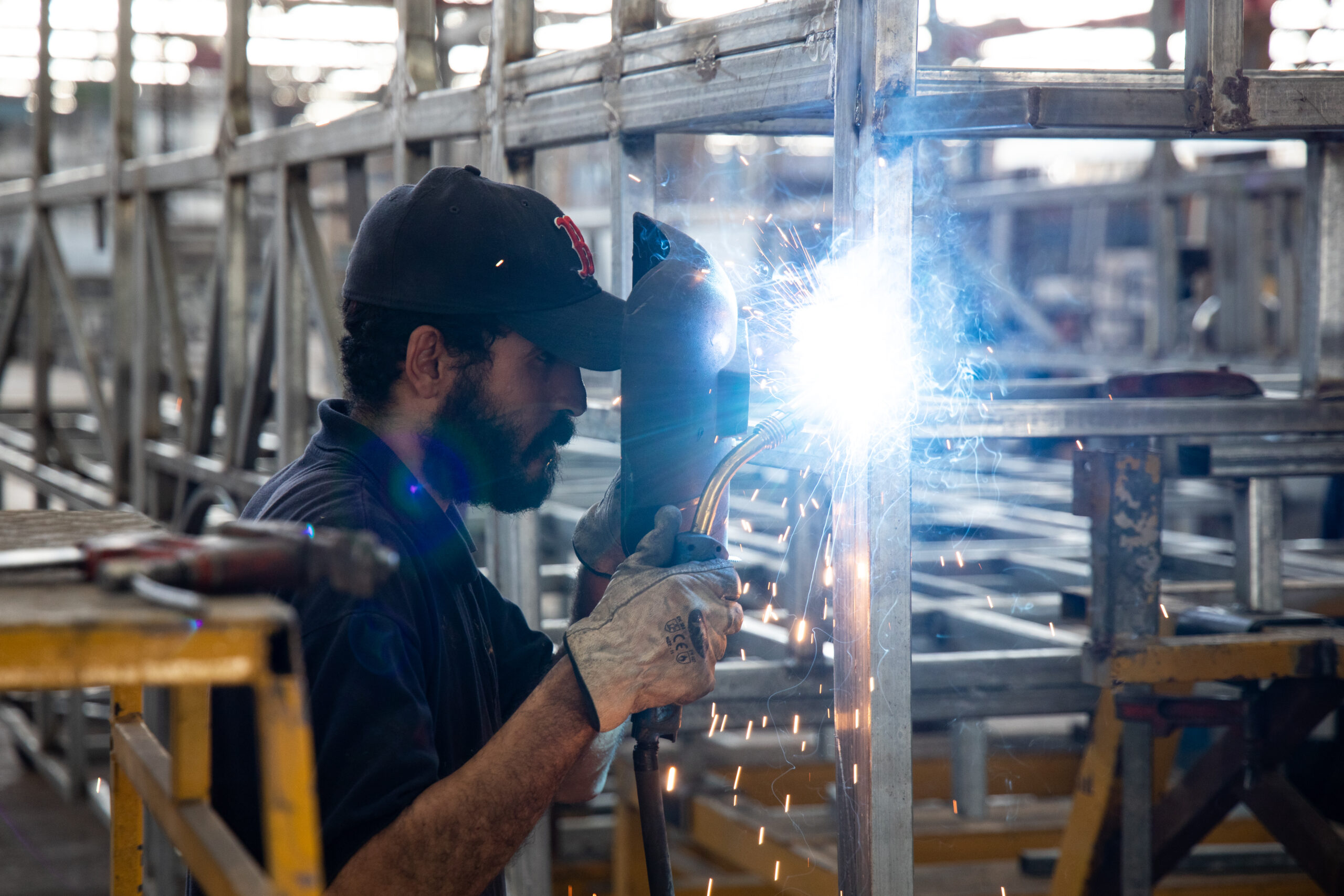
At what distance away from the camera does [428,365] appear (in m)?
1.68

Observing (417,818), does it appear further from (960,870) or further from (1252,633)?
(960,870)

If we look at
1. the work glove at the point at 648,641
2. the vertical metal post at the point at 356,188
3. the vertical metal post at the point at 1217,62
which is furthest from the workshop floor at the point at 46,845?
the vertical metal post at the point at 1217,62

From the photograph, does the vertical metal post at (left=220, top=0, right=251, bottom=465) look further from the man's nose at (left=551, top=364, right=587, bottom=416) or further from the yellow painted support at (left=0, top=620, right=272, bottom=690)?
the yellow painted support at (left=0, top=620, right=272, bottom=690)

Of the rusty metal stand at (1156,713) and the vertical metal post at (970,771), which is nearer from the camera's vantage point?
the rusty metal stand at (1156,713)

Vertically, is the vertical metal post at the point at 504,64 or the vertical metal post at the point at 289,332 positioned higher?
the vertical metal post at the point at 504,64

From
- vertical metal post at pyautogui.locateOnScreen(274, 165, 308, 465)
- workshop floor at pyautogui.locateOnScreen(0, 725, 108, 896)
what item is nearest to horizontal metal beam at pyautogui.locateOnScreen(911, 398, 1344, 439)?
vertical metal post at pyautogui.locateOnScreen(274, 165, 308, 465)

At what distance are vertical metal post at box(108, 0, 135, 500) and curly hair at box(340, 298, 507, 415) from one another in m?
3.45

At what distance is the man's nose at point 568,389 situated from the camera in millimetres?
1761

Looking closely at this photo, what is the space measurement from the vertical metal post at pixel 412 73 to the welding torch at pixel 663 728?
63.0 inches

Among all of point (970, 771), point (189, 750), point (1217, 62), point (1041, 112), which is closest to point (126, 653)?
point (189, 750)

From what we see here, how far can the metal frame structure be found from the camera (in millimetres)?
1553

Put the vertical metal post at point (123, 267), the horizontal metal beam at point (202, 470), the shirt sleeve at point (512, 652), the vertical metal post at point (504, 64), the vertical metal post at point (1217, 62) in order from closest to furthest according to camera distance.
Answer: the vertical metal post at point (1217, 62) < the shirt sleeve at point (512, 652) < the vertical metal post at point (504, 64) < the horizontal metal beam at point (202, 470) < the vertical metal post at point (123, 267)

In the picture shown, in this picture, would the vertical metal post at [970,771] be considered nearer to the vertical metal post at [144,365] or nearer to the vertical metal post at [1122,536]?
the vertical metal post at [1122,536]

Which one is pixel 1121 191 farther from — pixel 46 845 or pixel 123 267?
pixel 46 845
